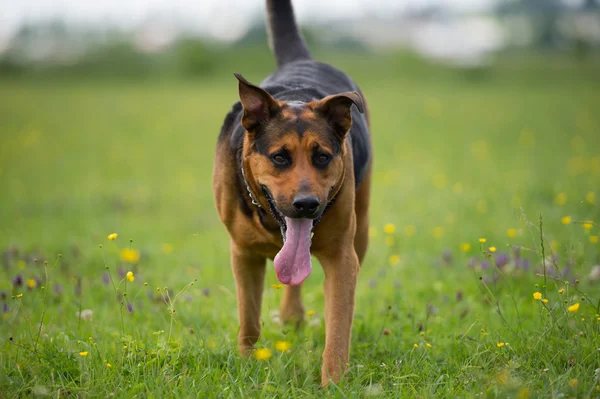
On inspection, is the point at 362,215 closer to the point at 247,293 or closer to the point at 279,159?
the point at 247,293

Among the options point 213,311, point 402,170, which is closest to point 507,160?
point 402,170

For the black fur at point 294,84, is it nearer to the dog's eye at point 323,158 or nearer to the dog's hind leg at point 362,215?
the dog's hind leg at point 362,215

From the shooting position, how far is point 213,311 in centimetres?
478

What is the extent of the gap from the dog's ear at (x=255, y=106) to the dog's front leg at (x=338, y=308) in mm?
963

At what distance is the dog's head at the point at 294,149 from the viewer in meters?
3.32

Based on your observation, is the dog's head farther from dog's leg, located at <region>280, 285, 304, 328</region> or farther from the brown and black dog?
dog's leg, located at <region>280, 285, 304, 328</region>

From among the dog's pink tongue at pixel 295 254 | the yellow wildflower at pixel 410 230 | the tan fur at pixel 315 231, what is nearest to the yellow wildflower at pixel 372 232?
the yellow wildflower at pixel 410 230

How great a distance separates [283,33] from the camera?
18.0 ft

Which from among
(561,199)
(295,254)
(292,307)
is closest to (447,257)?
(561,199)

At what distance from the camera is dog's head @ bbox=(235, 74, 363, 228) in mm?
3322

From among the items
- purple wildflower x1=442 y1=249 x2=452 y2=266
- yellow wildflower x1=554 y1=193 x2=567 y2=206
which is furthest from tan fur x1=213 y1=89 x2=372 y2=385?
yellow wildflower x1=554 y1=193 x2=567 y2=206

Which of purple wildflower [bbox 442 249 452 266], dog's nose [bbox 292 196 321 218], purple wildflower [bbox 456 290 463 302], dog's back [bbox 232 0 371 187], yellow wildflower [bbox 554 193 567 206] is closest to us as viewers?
dog's nose [bbox 292 196 321 218]

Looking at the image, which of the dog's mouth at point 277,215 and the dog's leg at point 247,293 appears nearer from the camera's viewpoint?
the dog's mouth at point 277,215

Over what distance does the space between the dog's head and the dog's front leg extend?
0.44 metres
